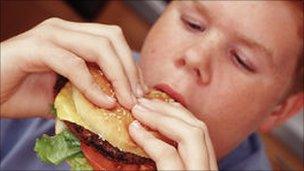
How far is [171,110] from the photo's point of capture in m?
1.57

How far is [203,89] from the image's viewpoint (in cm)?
190

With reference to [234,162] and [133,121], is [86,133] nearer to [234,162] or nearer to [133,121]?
[133,121]

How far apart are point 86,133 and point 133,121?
155 millimetres

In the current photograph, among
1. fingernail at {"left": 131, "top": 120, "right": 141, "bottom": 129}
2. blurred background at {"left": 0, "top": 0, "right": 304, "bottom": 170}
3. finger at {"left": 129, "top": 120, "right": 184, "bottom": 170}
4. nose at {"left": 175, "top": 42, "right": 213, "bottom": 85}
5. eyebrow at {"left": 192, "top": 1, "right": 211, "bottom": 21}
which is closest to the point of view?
finger at {"left": 129, "top": 120, "right": 184, "bottom": 170}

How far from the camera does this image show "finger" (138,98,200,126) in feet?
5.08

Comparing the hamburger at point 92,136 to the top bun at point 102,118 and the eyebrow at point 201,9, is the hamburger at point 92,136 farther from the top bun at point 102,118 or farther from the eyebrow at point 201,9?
the eyebrow at point 201,9

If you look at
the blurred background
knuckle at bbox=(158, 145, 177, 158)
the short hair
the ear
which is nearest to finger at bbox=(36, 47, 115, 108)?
knuckle at bbox=(158, 145, 177, 158)

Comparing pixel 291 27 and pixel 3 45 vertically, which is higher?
pixel 291 27

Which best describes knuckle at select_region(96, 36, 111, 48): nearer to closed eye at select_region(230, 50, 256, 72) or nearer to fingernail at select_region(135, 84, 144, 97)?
fingernail at select_region(135, 84, 144, 97)

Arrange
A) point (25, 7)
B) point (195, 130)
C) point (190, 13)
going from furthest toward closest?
point (25, 7), point (190, 13), point (195, 130)

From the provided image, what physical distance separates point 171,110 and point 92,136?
26 centimetres

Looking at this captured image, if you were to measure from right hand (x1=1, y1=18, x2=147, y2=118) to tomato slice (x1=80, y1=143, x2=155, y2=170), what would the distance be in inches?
6.6

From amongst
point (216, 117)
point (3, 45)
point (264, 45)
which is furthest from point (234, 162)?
point (3, 45)

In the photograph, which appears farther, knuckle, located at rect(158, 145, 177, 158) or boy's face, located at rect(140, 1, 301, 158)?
boy's face, located at rect(140, 1, 301, 158)
